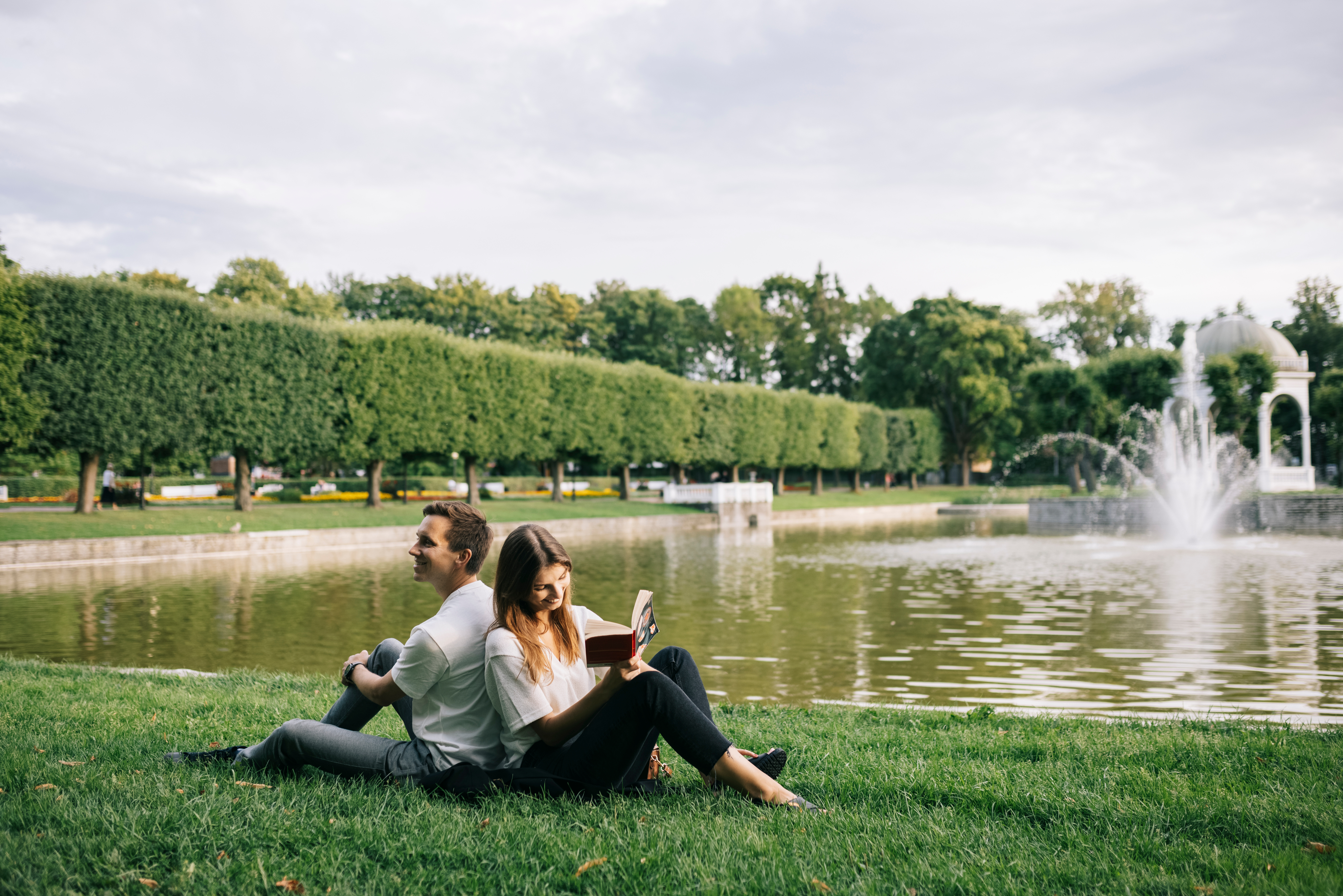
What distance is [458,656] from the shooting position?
3568mm

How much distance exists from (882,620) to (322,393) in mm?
22688

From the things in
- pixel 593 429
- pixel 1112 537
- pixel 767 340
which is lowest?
pixel 1112 537

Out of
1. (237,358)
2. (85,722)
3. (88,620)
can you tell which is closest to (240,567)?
(88,620)

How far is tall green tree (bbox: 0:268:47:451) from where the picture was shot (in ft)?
72.2

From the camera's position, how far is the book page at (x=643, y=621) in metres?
3.34

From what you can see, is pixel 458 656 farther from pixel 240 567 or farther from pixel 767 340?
pixel 767 340

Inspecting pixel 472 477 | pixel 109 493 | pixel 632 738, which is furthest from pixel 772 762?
pixel 109 493

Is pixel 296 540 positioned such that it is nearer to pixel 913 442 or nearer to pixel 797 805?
pixel 797 805

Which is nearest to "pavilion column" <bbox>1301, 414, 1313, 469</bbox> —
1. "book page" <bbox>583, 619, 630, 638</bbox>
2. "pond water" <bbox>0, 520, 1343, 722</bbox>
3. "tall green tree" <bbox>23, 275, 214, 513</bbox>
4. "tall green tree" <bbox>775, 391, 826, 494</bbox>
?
"pond water" <bbox>0, 520, 1343, 722</bbox>

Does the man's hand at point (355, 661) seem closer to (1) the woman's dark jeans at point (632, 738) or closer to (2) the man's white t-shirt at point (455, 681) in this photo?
(2) the man's white t-shirt at point (455, 681)

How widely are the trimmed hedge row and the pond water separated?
7.07 metres

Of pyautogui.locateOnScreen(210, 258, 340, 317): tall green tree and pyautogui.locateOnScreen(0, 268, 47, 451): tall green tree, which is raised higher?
pyautogui.locateOnScreen(210, 258, 340, 317): tall green tree

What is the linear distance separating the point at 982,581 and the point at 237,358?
21.7 m

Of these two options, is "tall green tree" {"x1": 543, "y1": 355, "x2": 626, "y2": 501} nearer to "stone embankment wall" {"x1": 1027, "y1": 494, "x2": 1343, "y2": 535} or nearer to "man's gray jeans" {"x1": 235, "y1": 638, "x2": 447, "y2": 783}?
"stone embankment wall" {"x1": 1027, "y1": 494, "x2": 1343, "y2": 535}
